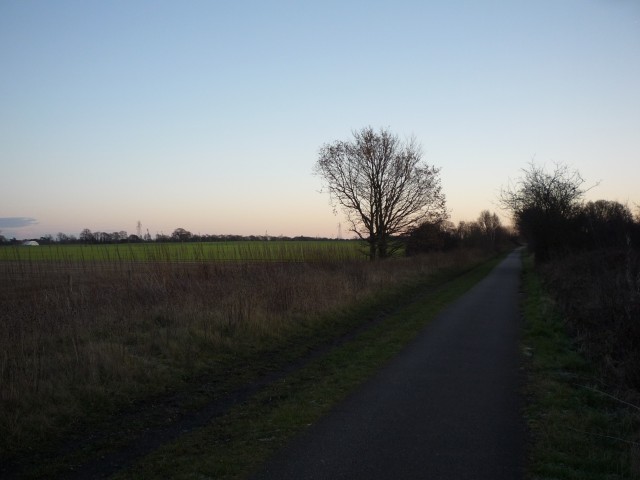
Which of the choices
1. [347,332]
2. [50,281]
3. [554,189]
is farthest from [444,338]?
[554,189]

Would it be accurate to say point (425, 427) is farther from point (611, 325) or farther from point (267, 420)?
point (611, 325)

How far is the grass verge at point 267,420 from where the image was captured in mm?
5406

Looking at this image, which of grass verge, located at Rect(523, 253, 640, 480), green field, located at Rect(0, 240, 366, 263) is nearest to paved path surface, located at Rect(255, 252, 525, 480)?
grass verge, located at Rect(523, 253, 640, 480)

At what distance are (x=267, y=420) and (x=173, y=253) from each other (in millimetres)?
12744

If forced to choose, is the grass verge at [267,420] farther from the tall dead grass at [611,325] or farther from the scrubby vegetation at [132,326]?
the tall dead grass at [611,325]

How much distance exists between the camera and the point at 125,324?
1130 centimetres

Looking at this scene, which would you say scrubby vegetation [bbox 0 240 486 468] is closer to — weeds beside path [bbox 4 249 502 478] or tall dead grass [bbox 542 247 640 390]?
weeds beside path [bbox 4 249 502 478]

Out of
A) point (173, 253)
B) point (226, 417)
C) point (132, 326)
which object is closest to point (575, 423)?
point (226, 417)

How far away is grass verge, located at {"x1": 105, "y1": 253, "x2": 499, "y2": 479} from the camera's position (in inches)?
213

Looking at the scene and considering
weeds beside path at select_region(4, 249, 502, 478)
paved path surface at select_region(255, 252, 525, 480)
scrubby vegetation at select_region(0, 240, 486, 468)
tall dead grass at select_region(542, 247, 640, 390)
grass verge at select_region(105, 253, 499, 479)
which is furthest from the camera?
tall dead grass at select_region(542, 247, 640, 390)

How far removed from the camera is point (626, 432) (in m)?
6.37

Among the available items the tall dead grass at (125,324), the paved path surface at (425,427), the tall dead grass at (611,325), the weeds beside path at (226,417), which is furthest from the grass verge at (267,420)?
the tall dead grass at (611,325)

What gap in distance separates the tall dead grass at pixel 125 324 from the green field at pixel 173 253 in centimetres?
37

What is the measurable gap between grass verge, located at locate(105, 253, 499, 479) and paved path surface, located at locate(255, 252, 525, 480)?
28cm
